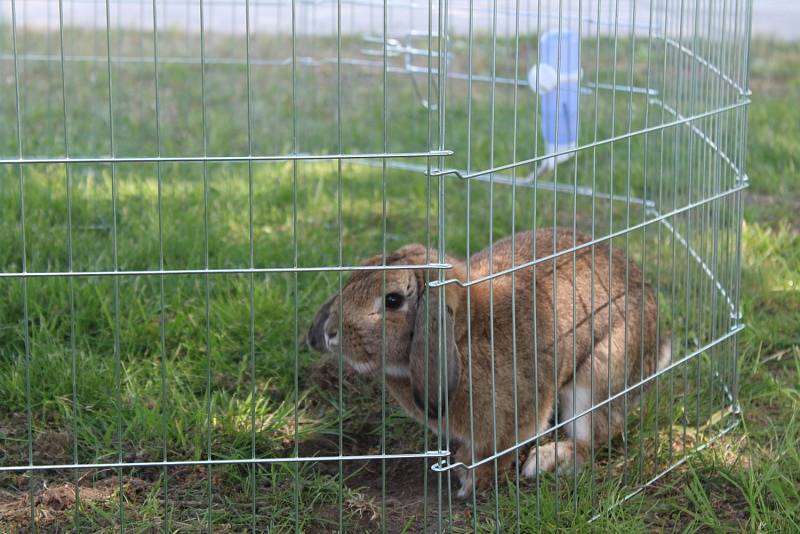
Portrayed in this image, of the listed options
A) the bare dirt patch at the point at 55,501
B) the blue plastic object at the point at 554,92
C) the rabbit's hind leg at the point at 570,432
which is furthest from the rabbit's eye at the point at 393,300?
the blue plastic object at the point at 554,92

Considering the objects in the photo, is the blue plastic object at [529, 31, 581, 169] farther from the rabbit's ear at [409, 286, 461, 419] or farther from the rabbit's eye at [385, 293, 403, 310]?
the rabbit's ear at [409, 286, 461, 419]

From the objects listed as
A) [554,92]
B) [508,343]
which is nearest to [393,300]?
[508,343]

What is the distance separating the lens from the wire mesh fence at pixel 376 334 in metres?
2.94

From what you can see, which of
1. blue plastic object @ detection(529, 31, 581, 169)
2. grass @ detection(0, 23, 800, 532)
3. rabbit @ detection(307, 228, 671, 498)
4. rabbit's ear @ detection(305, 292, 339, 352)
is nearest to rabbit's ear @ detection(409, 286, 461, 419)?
rabbit @ detection(307, 228, 671, 498)

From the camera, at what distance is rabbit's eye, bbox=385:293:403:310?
3123 millimetres

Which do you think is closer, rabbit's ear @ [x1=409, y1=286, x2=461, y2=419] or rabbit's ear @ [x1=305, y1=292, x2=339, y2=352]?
rabbit's ear @ [x1=409, y1=286, x2=461, y2=419]

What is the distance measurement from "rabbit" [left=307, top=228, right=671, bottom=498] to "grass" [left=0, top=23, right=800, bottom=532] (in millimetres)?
118

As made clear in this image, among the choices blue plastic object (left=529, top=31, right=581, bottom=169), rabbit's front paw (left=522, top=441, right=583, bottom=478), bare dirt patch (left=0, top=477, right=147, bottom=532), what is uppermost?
blue plastic object (left=529, top=31, right=581, bottom=169)

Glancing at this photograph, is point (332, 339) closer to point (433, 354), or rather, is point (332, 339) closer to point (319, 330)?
point (319, 330)

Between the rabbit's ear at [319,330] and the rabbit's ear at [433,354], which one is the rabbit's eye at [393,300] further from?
the rabbit's ear at [319,330]

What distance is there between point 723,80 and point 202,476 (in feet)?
6.46

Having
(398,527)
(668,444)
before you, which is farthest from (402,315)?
(668,444)

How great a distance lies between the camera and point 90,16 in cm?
895

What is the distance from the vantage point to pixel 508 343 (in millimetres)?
3316
